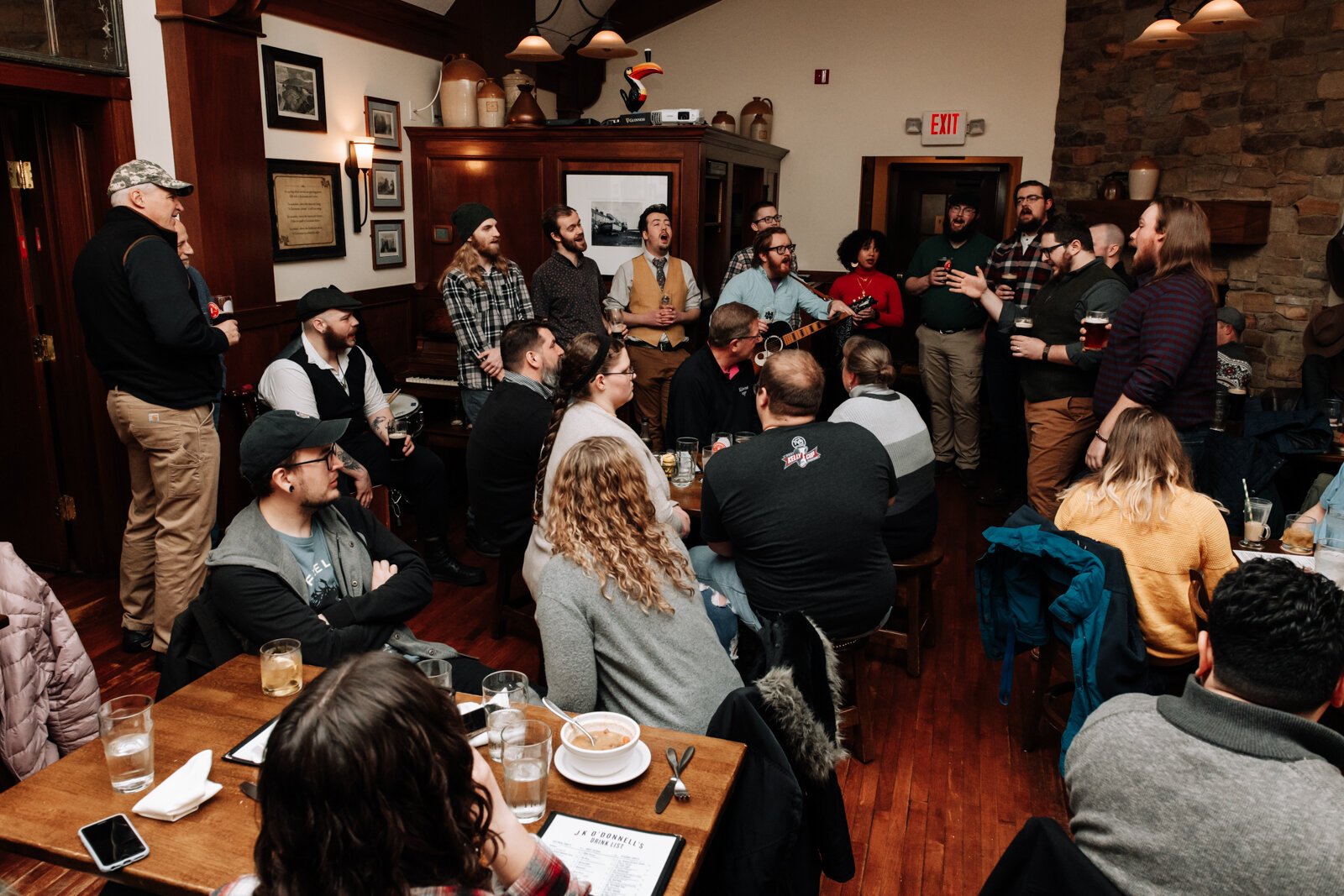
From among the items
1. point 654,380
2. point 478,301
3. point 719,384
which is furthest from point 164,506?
point 654,380

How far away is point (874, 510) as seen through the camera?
2.84 m

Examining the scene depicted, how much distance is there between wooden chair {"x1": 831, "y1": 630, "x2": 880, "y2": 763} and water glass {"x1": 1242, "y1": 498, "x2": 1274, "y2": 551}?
3.93ft

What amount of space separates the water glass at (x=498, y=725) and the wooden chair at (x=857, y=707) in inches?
56.3

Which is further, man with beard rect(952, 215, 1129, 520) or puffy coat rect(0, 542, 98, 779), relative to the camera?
man with beard rect(952, 215, 1129, 520)

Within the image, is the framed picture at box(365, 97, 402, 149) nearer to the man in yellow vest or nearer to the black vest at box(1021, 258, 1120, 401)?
the man in yellow vest

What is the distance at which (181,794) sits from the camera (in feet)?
5.48

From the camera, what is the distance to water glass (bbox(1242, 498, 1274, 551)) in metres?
2.97

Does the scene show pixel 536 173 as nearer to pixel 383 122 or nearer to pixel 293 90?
pixel 383 122

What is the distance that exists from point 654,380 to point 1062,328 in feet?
7.51

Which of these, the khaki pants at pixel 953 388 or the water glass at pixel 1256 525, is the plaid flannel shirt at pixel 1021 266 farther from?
the water glass at pixel 1256 525

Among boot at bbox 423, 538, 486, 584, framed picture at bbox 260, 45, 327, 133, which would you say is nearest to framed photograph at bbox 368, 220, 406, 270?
framed picture at bbox 260, 45, 327, 133

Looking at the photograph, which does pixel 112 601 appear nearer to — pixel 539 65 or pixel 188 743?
pixel 188 743

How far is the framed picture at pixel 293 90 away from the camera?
4.88 m

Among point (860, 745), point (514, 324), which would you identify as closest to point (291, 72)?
point (514, 324)
